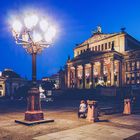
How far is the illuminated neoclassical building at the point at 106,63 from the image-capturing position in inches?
2040

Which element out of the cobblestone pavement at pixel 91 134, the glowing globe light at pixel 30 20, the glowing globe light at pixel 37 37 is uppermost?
the glowing globe light at pixel 30 20

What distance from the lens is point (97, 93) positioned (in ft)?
152

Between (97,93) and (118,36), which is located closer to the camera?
(97,93)

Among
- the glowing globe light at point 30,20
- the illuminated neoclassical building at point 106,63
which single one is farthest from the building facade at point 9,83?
the glowing globe light at point 30,20

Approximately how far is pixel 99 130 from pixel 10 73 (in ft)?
312

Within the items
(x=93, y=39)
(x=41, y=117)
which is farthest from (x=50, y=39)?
(x=93, y=39)

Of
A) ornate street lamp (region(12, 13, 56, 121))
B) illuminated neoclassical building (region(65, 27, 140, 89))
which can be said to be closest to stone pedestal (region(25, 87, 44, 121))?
ornate street lamp (region(12, 13, 56, 121))

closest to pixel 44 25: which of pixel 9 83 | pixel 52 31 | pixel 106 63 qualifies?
pixel 52 31

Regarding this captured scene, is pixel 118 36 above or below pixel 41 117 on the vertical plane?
above

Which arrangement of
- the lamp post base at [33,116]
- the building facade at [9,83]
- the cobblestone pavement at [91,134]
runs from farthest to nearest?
the building facade at [9,83]
the lamp post base at [33,116]
the cobblestone pavement at [91,134]

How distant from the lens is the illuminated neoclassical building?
5181 cm

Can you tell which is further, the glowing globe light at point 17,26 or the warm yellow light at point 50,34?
the warm yellow light at point 50,34

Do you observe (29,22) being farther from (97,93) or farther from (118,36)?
(118,36)

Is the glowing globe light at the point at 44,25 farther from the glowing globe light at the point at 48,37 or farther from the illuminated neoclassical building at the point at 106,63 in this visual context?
the illuminated neoclassical building at the point at 106,63
